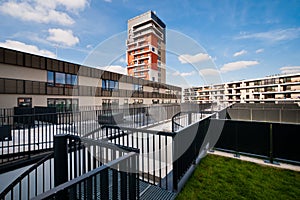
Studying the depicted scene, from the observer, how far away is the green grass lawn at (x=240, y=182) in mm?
2863

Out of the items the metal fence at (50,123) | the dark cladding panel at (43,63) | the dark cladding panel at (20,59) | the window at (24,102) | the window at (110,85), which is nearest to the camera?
the metal fence at (50,123)

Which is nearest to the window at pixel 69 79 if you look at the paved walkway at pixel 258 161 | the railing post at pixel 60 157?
the railing post at pixel 60 157

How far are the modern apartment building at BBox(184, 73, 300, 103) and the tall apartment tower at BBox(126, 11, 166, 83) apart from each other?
14.2 m

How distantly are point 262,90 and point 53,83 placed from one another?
5980cm

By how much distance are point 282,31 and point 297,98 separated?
122 feet

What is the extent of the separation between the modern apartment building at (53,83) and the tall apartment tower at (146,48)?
25311 mm

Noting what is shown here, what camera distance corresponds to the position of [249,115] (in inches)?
529

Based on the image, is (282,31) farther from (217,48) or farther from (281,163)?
(281,163)

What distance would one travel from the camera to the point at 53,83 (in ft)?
47.2

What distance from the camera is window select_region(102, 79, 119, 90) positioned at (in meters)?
19.5

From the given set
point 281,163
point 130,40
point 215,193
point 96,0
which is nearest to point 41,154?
point 215,193

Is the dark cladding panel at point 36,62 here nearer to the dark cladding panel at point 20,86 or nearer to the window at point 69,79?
the dark cladding panel at point 20,86

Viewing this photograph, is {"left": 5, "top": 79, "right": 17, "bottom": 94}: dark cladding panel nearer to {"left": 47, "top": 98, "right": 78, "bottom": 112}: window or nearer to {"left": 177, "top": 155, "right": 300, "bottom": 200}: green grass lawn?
{"left": 47, "top": 98, "right": 78, "bottom": 112}: window

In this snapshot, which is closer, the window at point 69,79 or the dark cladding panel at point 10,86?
the dark cladding panel at point 10,86
